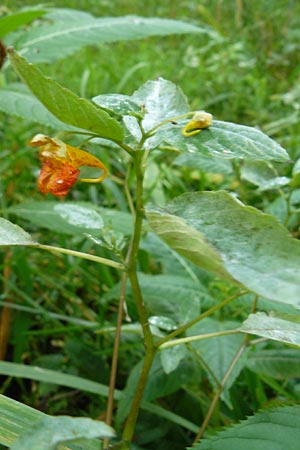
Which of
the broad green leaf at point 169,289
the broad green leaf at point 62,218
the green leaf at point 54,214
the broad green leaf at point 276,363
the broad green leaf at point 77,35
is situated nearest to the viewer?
the green leaf at point 54,214

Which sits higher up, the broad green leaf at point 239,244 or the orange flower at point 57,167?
the orange flower at point 57,167

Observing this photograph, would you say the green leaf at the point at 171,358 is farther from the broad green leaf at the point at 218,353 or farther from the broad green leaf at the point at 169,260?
the broad green leaf at the point at 169,260

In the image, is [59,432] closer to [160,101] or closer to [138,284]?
[138,284]

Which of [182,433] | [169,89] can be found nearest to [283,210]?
[182,433]

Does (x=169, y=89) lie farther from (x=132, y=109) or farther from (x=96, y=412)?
(x=96, y=412)

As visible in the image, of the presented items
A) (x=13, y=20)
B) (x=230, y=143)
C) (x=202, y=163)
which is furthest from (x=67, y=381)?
(x=13, y=20)

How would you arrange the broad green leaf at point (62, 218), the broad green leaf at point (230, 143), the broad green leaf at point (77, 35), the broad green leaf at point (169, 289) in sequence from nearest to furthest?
1. the broad green leaf at point (230, 143)
2. the broad green leaf at point (169, 289)
3. the broad green leaf at point (62, 218)
4. the broad green leaf at point (77, 35)

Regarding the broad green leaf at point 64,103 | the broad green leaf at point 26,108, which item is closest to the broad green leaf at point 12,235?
the broad green leaf at point 64,103
